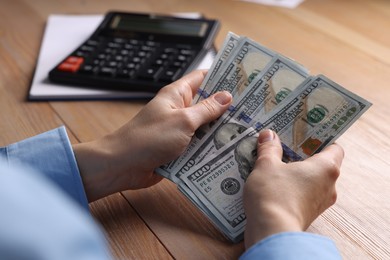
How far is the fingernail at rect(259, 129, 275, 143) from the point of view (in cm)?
71

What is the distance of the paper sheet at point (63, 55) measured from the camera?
95 cm

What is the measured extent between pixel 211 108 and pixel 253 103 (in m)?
0.06

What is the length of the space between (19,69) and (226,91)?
0.46 meters

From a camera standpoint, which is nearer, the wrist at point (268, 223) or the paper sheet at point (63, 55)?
the wrist at point (268, 223)

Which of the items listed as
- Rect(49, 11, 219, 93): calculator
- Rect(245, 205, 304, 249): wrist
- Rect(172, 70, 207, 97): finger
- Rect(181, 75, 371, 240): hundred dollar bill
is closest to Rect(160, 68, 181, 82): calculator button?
Rect(49, 11, 219, 93): calculator

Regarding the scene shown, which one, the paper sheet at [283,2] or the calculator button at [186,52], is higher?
the paper sheet at [283,2]

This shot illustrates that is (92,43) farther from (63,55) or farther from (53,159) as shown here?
(53,159)

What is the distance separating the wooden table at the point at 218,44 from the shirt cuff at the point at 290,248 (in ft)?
0.23

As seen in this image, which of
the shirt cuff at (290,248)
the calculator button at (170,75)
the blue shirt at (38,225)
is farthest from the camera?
the calculator button at (170,75)

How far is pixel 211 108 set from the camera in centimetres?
75

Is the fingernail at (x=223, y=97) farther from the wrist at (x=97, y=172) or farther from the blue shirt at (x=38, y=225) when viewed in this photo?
the blue shirt at (x=38, y=225)

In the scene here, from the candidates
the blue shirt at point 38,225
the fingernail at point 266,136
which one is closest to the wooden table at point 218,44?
the fingernail at point 266,136

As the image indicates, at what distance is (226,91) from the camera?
780 millimetres

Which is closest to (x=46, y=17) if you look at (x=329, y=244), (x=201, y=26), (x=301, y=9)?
(x=201, y=26)
